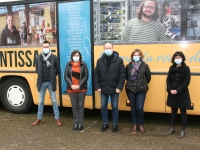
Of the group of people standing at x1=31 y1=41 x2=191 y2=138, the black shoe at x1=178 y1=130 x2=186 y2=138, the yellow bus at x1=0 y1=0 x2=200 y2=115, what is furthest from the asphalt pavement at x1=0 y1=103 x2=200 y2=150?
the yellow bus at x1=0 y1=0 x2=200 y2=115

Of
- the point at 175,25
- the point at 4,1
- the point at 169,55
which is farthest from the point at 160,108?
the point at 4,1

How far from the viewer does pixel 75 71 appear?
5.20m

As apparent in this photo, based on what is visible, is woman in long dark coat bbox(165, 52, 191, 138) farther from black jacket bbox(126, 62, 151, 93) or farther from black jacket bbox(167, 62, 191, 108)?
black jacket bbox(126, 62, 151, 93)

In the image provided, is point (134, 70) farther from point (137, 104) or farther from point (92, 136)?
point (92, 136)

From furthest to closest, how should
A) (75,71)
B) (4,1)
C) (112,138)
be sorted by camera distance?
1. (4,1)
2. (75,71)
3. (112,138)

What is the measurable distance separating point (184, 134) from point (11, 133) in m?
3.26

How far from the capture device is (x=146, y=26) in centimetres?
515

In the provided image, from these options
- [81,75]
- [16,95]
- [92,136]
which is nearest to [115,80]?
[81,75]

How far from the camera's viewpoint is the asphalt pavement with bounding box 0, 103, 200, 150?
453cm

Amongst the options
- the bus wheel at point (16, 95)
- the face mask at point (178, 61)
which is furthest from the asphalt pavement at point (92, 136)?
the face mask at point (178, 61)

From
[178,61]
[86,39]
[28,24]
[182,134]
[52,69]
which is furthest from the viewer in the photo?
[28,24]

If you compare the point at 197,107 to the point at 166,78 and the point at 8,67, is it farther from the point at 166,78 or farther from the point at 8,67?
the point at 8,67

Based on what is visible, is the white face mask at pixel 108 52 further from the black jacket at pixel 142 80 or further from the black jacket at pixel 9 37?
Result: the black jacket at pixel 9 37

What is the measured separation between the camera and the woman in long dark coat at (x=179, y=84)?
15.3 ft
